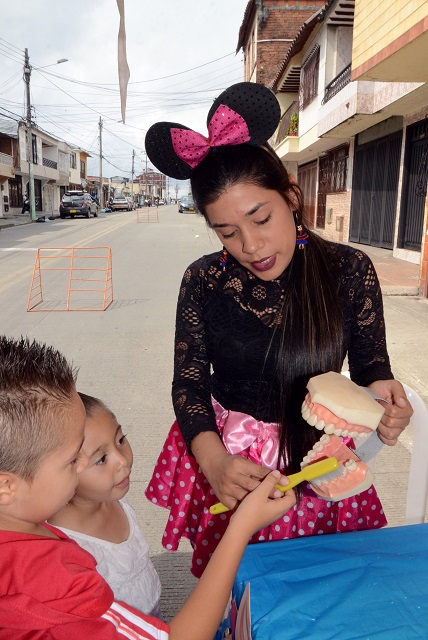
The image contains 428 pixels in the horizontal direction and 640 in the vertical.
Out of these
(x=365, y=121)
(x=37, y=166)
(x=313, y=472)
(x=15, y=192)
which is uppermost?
(x=37, y=166)

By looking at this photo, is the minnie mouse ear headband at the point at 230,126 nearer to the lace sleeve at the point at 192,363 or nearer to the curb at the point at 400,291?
the lace sleeve at the point at 192,363

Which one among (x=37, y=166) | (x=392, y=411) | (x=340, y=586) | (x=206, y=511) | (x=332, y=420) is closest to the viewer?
(x=340, y=586)

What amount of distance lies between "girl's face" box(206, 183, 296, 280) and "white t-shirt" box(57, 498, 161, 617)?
102 centimetres

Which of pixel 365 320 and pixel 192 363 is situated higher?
pixel 365 320

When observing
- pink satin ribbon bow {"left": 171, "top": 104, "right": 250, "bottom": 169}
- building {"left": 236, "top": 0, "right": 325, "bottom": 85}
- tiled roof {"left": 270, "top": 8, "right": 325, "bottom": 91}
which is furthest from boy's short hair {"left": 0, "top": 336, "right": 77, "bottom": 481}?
building {"left": 236, "top": 0, "right": 325, "bottom": 85}

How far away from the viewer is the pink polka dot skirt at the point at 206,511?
5.63 feet

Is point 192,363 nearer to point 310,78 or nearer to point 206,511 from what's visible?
point 206,511

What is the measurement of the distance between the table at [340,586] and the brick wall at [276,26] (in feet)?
109

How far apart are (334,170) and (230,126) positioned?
62.4ft

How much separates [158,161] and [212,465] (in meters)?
1.06

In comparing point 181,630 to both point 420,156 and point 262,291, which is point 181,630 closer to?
point 262,291

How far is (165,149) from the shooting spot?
181 centimetres

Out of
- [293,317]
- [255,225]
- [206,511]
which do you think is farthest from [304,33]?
[206,511]

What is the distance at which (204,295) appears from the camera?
189 centimetres
